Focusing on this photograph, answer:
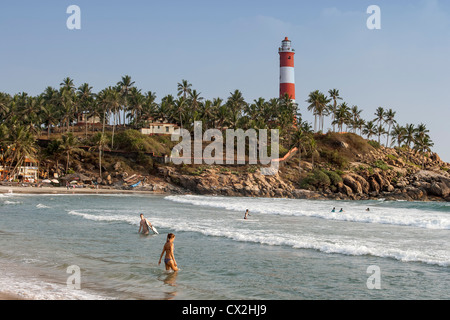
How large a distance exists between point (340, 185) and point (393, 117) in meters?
39.3

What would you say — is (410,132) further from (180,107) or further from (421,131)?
(180,107)

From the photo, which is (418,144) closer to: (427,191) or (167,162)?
(427,191)

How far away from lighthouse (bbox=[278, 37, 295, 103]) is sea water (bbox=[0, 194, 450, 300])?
2519 inches

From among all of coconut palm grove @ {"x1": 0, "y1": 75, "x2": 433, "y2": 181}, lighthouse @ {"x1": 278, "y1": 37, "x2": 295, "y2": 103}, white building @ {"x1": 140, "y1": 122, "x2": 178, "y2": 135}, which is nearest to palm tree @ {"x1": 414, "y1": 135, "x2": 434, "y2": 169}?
coconut palm grove @ {"x1": 0, "y1": 75, "x2": 433, "y2": 181}

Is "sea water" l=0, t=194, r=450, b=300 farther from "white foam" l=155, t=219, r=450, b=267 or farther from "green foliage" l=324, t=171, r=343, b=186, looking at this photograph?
"green foliage" l=324, t=171, r=343, b=186

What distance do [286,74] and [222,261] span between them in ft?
248

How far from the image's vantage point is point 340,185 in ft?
231

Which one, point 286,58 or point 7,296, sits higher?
point 286,58

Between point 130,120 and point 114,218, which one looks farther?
point 130,120

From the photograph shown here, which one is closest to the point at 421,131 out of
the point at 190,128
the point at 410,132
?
the point at 410,132
